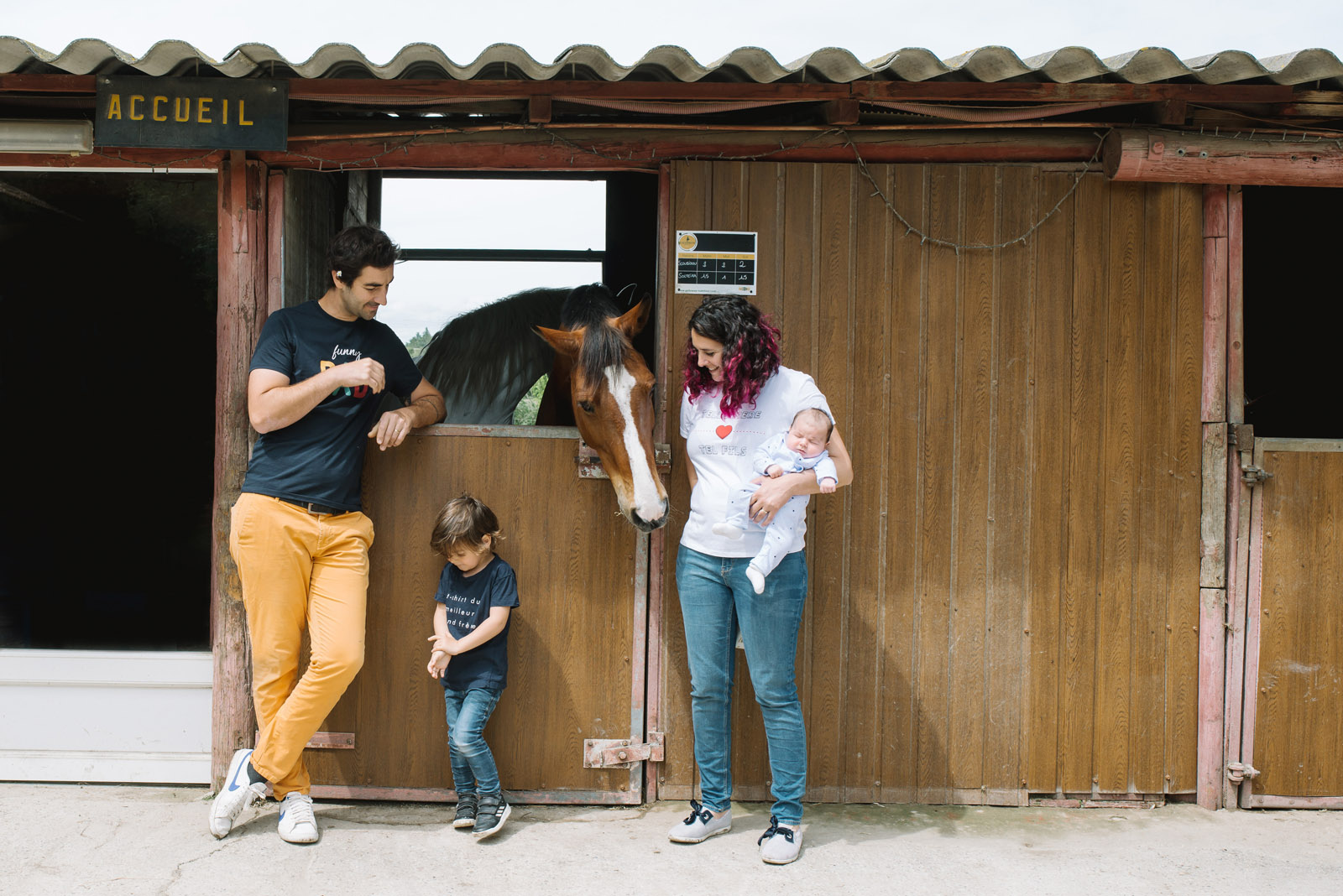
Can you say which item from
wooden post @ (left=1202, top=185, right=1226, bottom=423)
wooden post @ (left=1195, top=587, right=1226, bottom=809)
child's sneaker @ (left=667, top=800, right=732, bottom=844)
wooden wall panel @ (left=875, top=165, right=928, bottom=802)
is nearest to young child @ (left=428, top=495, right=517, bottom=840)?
child's sneaker @ (left=667, top=800, right=732, bottom=844)

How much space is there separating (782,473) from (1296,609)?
2154 mm

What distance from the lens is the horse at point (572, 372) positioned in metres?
2.91

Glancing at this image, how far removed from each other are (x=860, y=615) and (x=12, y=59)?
3412 millimetres

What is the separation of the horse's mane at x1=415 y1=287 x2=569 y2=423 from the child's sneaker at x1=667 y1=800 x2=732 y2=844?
2246 millimetres

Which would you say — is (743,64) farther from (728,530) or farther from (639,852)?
(639,852)

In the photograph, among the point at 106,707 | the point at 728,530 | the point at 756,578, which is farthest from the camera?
the point at 106,707

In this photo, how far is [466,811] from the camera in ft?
10.4

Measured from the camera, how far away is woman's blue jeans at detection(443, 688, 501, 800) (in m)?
3.07

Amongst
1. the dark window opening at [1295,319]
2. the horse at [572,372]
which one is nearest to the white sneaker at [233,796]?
the horse at [572,372]

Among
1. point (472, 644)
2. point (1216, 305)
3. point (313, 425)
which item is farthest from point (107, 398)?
point (1216, 305)

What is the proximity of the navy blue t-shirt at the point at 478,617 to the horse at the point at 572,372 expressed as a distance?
544mm

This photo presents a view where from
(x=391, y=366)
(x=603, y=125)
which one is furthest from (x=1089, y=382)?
(x=391, y=366)

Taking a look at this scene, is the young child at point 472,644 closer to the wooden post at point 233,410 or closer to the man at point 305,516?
the man at point 305,516

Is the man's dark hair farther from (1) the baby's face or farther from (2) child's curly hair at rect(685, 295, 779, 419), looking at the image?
(1) the baby's face
